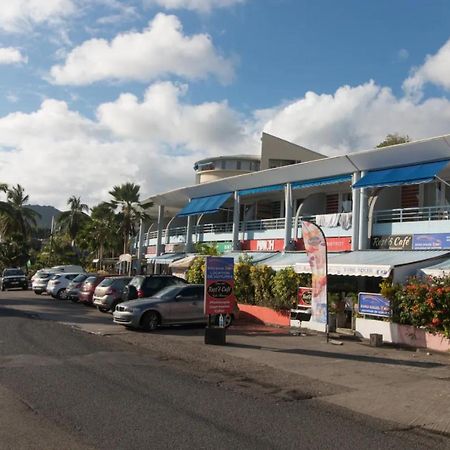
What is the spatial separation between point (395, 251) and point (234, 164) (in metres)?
34.9

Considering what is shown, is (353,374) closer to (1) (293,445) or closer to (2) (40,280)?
(1) (293,445)

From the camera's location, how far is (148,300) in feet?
56.7

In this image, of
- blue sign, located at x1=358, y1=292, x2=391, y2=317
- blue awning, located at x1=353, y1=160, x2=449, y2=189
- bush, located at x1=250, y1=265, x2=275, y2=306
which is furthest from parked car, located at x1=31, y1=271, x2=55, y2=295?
blue sign, located at x1=358, y1=292, x2=391, y2=317

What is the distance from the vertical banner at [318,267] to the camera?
16.0m

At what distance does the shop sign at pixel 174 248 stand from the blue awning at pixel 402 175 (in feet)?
57.1

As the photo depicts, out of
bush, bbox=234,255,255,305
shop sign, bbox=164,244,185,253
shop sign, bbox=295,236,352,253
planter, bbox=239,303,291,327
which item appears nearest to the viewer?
planter, bbox=239,303,291,327

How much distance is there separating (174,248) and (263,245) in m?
10.7

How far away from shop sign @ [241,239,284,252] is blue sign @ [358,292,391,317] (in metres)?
9.35

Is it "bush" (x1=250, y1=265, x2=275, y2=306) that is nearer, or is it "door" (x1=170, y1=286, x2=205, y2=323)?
"door" (x1=170, y1=286, x2=205, y2=323)

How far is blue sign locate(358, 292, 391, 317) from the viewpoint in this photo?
15969 mm

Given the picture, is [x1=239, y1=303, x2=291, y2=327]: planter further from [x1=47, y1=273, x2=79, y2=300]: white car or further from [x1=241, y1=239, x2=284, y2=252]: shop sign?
[x1=47, y1=273, x2=79, y2=300]: white car

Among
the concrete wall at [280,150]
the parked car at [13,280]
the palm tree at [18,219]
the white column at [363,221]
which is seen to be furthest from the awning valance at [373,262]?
the palm tree at [18,219]

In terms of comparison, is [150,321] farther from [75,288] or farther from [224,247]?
[224,247]

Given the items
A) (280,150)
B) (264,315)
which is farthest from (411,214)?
(280,150)
